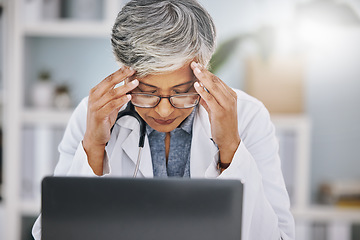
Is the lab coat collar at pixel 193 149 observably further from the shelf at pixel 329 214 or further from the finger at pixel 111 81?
the shelf at pixel 329 214

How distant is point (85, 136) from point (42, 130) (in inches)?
51.1

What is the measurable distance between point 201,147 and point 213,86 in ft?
0.71

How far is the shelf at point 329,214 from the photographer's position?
241 cm

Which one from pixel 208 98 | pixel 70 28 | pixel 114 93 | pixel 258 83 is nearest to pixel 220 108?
pixel 208 98

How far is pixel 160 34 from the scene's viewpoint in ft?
3.63

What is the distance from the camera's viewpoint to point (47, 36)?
2.59 metres

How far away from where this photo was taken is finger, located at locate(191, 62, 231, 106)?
3.70 feet

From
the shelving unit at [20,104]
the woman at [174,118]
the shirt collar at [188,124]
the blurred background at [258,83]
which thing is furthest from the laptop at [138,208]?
the shelving unit at [20,104]

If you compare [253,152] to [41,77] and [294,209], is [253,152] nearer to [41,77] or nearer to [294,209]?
[294,209]

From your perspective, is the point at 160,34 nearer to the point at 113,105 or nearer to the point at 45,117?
the point at 113,105

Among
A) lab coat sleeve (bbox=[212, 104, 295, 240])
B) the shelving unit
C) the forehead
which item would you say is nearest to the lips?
the forehead

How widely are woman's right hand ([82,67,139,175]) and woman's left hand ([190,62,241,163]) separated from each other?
17 cm

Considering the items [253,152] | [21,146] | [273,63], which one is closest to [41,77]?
[21,146]

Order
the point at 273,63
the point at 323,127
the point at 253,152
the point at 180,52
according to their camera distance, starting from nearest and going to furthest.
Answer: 1. the point at 180,52
2. the point at 253,152
3. the point at 273,63
4. the point at 323,127
